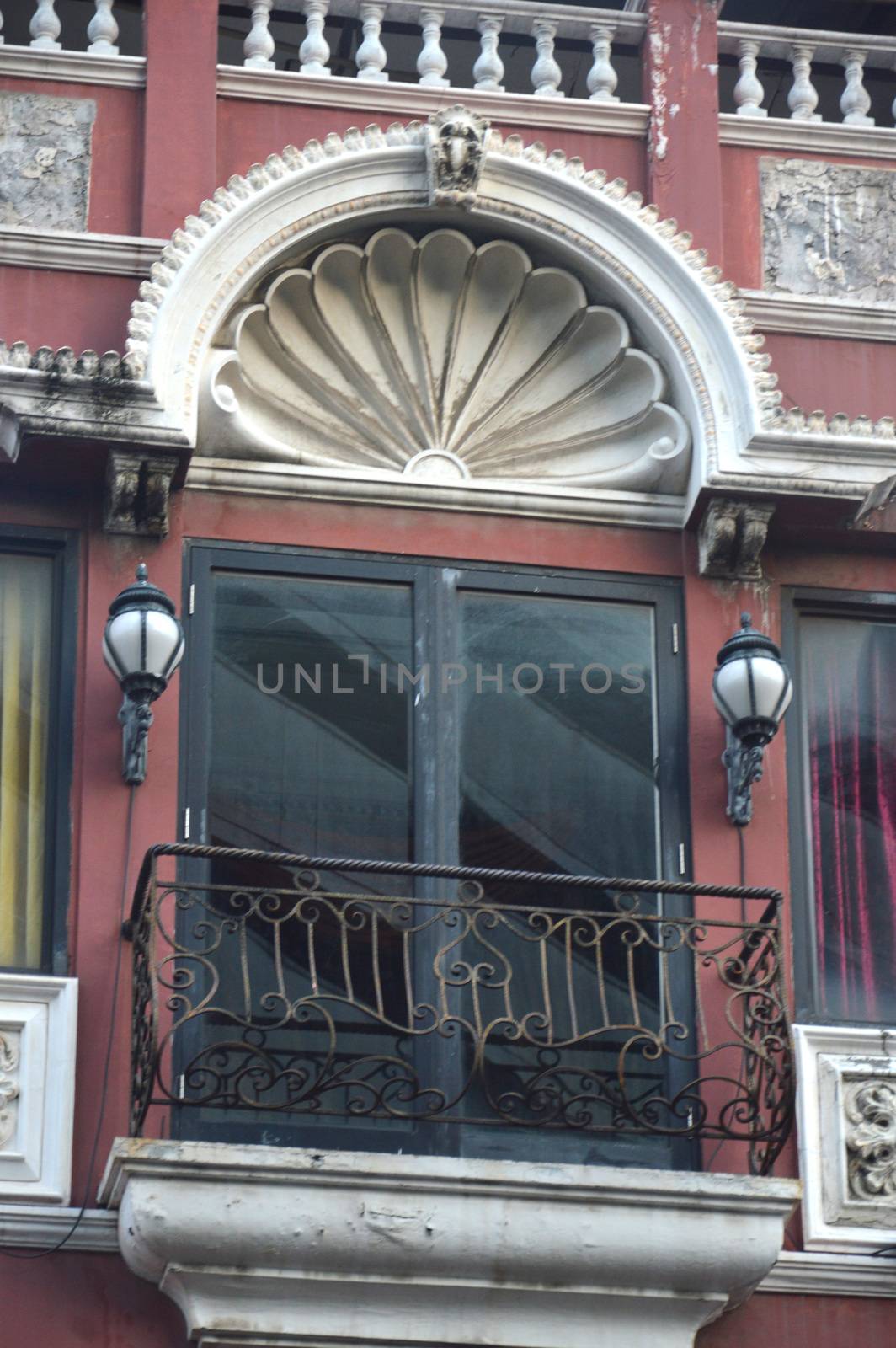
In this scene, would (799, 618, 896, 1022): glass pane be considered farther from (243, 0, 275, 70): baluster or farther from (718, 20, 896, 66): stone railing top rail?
(243, 0, 275, 70): baluster

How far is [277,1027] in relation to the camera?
1097 cm

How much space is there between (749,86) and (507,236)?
155 cm

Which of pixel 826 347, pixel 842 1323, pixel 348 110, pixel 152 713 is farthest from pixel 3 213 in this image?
pixel 842 1323

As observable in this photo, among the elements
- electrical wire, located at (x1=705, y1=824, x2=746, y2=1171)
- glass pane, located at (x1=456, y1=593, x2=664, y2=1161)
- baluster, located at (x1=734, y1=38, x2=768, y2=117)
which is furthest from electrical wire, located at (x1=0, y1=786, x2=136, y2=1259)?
baluster, located at (x1=734, y1=38, x2=768, y2=117)

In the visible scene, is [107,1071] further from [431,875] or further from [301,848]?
[431,875]

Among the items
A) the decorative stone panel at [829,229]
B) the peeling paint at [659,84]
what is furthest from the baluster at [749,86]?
the peeling paint at [659,84]

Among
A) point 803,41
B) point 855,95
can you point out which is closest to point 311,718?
point 855,95

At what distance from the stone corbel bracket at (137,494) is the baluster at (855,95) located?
147 inches

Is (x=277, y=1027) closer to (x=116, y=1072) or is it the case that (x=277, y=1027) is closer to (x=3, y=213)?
(x=116, y=1072)

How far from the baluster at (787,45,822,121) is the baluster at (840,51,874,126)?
0.14 metres

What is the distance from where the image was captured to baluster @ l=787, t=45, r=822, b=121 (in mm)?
13531

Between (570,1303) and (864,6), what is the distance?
23.4 feet

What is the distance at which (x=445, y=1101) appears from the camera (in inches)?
446

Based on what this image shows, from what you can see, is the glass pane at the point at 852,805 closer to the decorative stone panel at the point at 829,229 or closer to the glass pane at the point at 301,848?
the decorative stone panel at the point at 829,229
